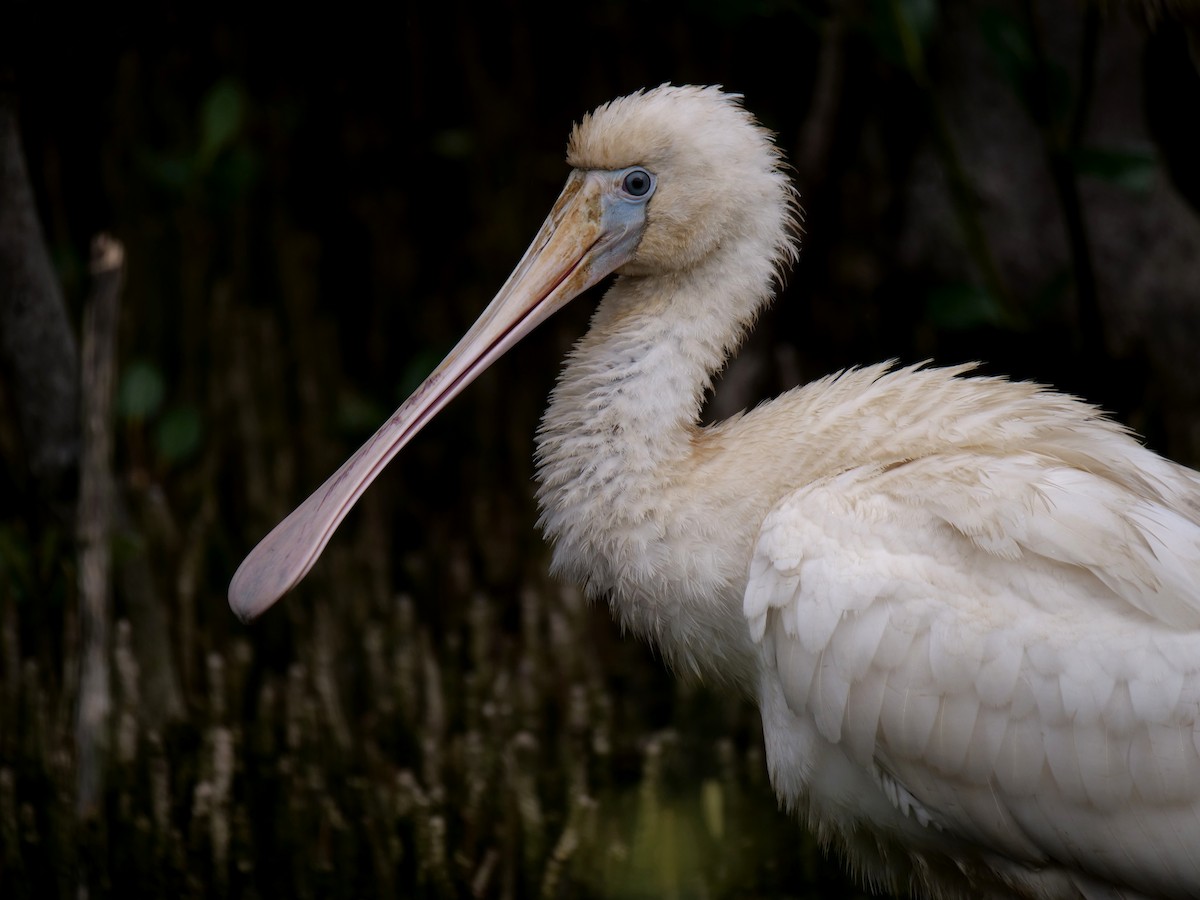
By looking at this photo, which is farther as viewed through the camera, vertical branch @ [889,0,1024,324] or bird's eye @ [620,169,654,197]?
vertical branch @ [889,0,1024,324]

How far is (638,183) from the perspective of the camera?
2.98 meters

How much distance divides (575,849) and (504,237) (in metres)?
2.99

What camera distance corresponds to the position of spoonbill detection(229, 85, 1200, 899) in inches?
97.0

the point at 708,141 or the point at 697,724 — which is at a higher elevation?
the point at 708,141

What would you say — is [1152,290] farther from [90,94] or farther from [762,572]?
[90,94]

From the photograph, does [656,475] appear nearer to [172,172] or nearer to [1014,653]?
[1014,653]

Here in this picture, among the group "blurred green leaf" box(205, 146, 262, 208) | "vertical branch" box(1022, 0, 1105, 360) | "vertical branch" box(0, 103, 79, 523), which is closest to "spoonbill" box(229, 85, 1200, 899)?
"vertical branch" box(0, 103, 79, 523)

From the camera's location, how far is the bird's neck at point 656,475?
107 inches

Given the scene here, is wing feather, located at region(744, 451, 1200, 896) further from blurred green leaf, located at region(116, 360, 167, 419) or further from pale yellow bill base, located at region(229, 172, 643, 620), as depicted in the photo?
blurred green leaf, located at region(116, 360, 167, 419)

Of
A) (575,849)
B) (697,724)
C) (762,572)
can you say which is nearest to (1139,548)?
(762,572)

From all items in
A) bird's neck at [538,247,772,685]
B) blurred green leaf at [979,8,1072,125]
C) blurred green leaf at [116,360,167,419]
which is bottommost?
bird's neck at [538,247,772,685]

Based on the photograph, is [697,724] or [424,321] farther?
[424,321]

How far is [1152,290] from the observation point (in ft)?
17.0

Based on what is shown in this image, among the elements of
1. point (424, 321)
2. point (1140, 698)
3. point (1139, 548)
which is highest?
point (424, 321)
